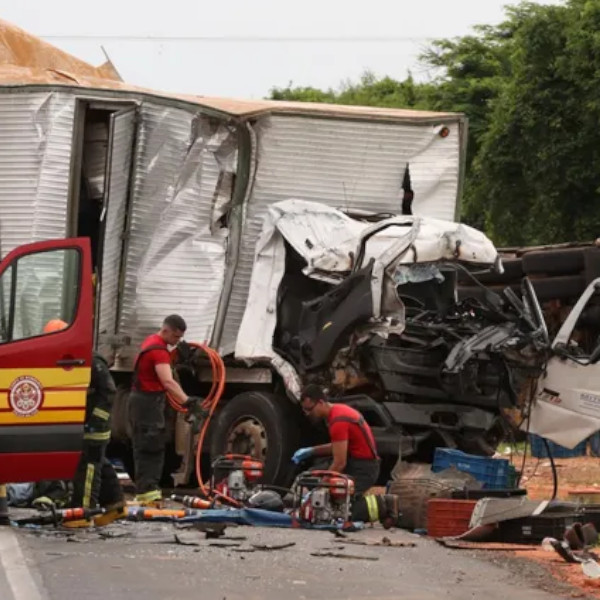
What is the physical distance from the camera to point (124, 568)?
33.2 ft

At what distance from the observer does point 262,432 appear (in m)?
15.9

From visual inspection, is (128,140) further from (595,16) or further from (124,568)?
(595,16)

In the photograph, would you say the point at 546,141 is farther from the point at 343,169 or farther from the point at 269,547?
the point at 269,547

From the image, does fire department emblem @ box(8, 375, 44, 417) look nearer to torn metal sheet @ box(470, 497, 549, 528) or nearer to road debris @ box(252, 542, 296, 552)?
road debris @ box(252, 542, 296, 552)

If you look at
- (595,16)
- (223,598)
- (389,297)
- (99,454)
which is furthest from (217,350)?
(595,16)

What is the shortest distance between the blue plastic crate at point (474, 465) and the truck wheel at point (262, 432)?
1453mm

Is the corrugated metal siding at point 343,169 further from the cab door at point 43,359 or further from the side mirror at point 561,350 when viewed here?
the cab door at point 43,359

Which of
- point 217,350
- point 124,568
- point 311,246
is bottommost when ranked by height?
point 124,568

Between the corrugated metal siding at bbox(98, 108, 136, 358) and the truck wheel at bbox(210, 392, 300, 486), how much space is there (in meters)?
1.29

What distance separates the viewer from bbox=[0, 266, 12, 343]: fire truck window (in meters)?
12.2

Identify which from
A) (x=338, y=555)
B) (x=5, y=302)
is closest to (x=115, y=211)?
(x=5, y=302)

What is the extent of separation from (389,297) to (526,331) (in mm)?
1357

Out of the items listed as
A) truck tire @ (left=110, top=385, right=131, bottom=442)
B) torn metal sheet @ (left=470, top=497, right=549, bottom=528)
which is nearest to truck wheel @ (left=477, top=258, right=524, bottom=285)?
truck tire @ (left=110, top=385, right=131, bottom=442)

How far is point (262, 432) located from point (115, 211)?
240 centimetres
